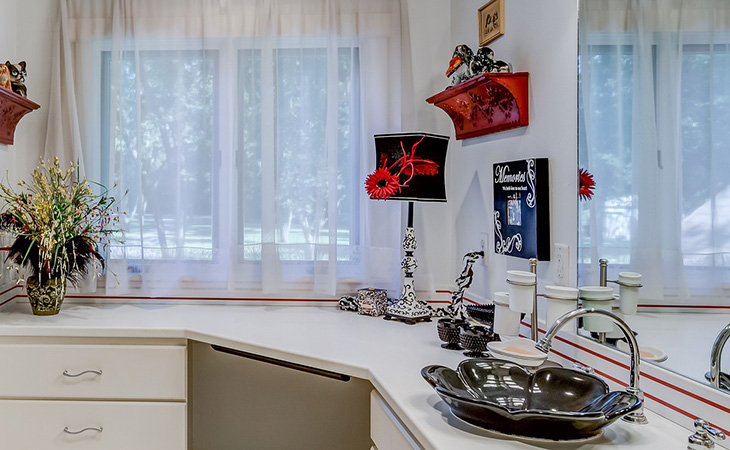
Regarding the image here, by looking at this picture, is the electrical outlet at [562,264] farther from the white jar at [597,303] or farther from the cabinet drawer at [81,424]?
the cabinet drawer at [81,424]

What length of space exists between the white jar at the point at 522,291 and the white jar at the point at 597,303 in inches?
5.3

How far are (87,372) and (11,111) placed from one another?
1.14 m

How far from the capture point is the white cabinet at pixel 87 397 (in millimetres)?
1980

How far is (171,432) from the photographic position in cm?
200

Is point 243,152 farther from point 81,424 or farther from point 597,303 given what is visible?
point 597,303

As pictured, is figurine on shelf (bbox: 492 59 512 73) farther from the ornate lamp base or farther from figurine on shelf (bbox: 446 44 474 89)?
the ornate lamp base

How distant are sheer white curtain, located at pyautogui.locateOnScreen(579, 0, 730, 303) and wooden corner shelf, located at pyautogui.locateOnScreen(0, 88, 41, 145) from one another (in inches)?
82.7

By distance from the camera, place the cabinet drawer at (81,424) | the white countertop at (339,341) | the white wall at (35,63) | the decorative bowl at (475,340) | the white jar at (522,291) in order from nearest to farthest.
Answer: the white countertop at (339,341)
the white jar at (522,291)
the decorative bowl at (475,340)
the cabinet drawer at (81,424)
the white wall at (35,63)

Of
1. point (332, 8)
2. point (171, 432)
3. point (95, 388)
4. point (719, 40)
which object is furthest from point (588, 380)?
point (332, 8)

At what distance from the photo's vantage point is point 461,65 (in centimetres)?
202

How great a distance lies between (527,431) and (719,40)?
32.7 inches

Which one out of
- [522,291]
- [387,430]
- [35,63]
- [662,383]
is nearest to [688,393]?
[662,383]

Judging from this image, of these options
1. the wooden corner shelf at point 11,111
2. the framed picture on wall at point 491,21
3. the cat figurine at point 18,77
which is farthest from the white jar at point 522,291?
the cat figurine at point 18,77

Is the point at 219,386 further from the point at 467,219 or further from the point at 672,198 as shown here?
the point at 672,198
